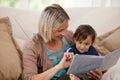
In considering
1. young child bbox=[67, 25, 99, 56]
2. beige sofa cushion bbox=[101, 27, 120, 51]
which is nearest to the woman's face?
young child bbox=[67, 25, 99, 56]

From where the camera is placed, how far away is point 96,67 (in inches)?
67.0

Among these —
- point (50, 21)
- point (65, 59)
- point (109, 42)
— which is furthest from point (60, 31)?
point (109, 42)

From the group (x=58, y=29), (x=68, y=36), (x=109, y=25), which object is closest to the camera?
(x=58, y=29)

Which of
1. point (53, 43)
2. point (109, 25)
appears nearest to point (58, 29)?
point (53, 43)

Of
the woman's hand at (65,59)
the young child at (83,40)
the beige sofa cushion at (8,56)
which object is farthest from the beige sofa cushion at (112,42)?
the beige sofa cushion at (8,56)

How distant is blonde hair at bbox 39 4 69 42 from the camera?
5.65 feet

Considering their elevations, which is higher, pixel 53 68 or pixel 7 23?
pixel 7 23

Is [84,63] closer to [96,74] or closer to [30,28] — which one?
[96,74]

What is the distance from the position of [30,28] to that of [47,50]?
0.41 metres

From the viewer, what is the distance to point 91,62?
1.61 m

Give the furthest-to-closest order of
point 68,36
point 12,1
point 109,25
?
point 12,1
point 109,25
point 68,36

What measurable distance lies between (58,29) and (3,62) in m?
0.41

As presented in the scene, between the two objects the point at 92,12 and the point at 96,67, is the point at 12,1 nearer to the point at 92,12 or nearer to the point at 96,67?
the point at 92,12

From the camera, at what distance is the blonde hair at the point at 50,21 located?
67.8 inches
